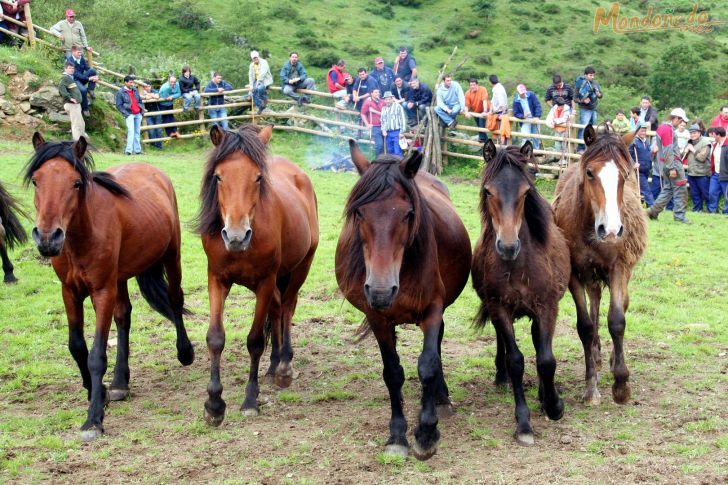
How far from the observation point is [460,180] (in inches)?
803

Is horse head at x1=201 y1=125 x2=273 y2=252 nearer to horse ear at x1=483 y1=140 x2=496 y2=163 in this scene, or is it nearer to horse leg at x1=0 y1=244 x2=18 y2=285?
horse ear at x1=483 y1=140 x2=496 y2=163

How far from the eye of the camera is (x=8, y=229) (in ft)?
35.1

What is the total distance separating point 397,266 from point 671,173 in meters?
12.4

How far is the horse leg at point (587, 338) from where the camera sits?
6.83m

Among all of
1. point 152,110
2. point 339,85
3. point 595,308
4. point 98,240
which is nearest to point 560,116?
point 339,85

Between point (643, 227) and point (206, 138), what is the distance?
1800 cm

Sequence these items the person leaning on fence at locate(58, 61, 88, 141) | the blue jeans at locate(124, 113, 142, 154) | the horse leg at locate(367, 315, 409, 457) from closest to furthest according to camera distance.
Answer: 1. the horse leg at locate(367, 315, 409, 457)
2. the person leaning on fence at locate(58, 61, 88, 141)
3. the blue jeans at locate(124, 113, 142, 154)

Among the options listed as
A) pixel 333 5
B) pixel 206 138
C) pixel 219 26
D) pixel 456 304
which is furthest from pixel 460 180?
pixel 333 5

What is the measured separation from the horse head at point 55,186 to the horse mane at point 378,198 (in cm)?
207

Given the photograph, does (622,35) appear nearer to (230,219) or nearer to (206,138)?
(206,138)

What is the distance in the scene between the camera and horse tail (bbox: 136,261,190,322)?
8.02m

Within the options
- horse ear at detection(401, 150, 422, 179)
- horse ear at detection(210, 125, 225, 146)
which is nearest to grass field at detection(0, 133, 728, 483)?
horse ear at detection(210, 125, 225, 146)

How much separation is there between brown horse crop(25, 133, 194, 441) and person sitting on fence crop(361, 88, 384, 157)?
1216 centimetres

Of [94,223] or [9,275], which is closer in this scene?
[94,223]
